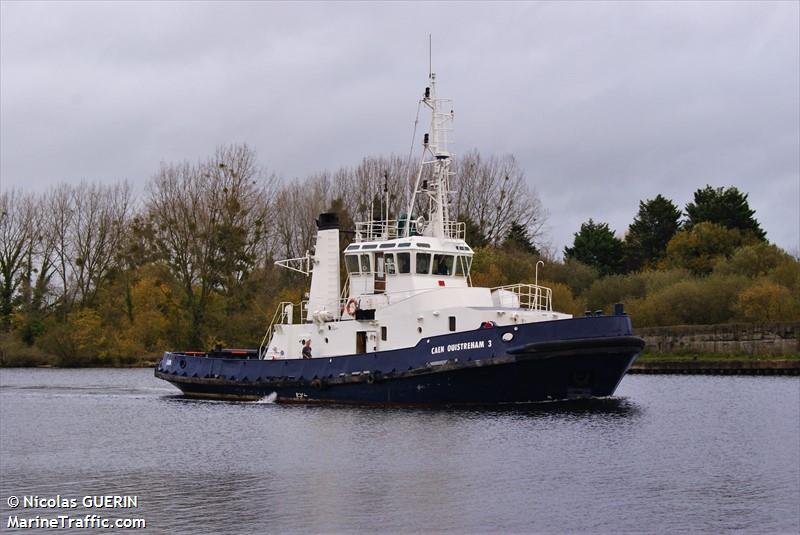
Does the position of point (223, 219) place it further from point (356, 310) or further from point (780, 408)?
point (780, 408)

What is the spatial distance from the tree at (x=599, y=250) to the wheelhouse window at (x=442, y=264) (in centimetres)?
3690

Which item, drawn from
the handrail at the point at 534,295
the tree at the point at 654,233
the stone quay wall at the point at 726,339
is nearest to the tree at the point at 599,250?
the tree at the point at 654,233

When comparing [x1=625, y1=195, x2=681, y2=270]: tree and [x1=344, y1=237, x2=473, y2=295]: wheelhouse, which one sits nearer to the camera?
[x1=344, y1=237, x2=473, y2=295]: wheelhouse

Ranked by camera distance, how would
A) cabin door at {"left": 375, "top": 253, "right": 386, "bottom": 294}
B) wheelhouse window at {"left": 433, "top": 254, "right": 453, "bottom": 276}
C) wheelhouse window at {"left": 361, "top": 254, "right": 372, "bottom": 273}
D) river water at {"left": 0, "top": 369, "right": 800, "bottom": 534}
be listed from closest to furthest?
river water at {"left": 0, "top": 369, "right": 800, "bottom": 534}
wheelhouse window at {"left": 433, "top": 254, "right": 453, "bottom": 276}
cabin door at {"left": 375, "top": 253, "right": 386, "bottom": 294}
wheelhouse window at {"left": 361, "top": 254, "right": 372, "bottom": 273}

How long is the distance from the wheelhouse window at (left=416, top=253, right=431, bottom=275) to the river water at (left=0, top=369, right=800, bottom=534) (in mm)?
3904

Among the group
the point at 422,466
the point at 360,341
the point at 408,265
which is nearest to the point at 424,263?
the point at 408,265

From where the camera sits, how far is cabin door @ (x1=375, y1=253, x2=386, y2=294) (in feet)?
91.4

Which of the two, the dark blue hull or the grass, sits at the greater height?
the grass

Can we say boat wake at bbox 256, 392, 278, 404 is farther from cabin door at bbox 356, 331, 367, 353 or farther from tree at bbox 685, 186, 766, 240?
tree at bbox 685, 186, 766, 240

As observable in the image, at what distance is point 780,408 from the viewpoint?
2823 centimetres

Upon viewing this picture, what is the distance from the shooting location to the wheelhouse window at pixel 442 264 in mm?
27562

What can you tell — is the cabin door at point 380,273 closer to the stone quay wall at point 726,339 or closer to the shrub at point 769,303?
the stone quay wall at point 726,339

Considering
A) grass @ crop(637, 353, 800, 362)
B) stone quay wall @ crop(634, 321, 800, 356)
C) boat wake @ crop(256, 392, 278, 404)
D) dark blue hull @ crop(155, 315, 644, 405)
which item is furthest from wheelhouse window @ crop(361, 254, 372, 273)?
stone quay wall @ crop(634, 321, 800, 356)

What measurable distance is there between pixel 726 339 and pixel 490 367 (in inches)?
981
